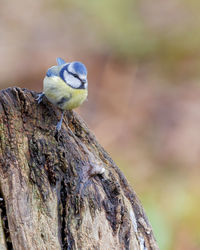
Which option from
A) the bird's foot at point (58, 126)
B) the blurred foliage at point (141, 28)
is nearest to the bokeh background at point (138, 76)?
the blurred foliage at point (141, 28)

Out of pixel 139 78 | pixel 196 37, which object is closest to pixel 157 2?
pixel 196 37

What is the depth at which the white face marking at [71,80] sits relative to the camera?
2.99m

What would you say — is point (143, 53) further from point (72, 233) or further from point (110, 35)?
point (72, 233)

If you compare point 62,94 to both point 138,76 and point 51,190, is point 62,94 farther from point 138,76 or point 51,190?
point 138,76

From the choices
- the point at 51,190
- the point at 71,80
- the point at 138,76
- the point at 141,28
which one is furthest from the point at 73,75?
the point at 141,28

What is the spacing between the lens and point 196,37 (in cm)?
866

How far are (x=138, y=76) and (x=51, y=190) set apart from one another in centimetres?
594

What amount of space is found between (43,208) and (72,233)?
0.64 ft

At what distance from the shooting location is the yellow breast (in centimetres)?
273

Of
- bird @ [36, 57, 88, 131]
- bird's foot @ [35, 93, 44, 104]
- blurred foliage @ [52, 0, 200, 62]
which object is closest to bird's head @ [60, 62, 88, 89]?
bird @ [36, 57, 88, 131]

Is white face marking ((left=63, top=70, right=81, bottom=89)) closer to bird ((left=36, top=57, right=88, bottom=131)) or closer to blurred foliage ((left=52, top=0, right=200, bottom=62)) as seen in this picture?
bird ((left=36, top=57, right=88, bottom=131))

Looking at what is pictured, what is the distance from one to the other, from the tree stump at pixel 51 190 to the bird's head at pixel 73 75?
385mm

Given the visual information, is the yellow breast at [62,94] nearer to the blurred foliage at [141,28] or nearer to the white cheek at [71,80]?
the white cheek at [71,80]

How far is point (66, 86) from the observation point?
9.77 ft
